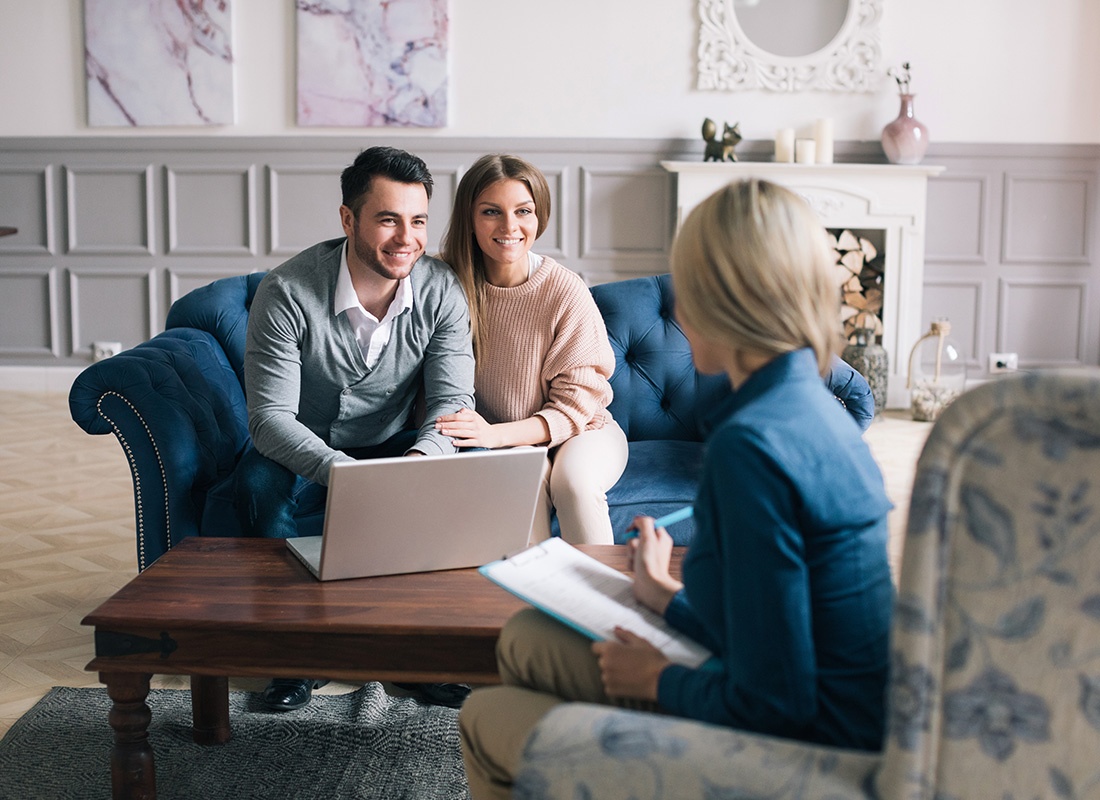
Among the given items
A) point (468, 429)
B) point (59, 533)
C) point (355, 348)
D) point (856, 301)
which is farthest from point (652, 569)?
point (856, 301)

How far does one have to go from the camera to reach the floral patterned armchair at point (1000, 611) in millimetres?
→ 740

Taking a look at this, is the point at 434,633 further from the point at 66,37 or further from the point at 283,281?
the point at 66,37

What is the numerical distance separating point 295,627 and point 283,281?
977 millimetres

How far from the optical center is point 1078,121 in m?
5.15

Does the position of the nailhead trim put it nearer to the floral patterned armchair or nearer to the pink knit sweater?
the pink knit sweater

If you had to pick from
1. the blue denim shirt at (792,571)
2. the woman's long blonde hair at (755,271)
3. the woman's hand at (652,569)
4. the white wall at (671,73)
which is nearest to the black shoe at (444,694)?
the woman's hand at (652,569)

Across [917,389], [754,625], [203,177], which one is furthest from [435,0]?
[754,625]

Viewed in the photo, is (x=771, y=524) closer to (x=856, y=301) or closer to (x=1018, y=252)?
(x=856, y=301)

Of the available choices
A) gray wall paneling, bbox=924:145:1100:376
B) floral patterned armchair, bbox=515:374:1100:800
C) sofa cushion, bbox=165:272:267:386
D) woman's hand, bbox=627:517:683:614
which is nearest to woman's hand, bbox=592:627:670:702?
woman's hand, bbox=627:517:683:614

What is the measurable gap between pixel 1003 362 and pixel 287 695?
429 centimetres

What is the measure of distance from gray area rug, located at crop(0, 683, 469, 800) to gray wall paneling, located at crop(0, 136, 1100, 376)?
3.55 m

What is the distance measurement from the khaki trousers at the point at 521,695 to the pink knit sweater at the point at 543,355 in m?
1.17

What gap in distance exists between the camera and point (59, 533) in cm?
321

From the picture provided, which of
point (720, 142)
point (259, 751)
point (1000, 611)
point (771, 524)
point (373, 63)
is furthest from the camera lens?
point (373, 63)
